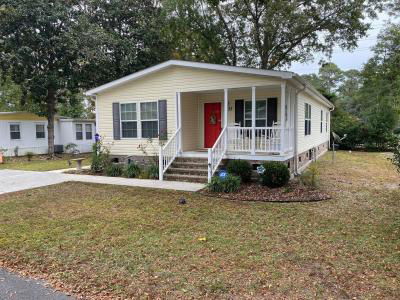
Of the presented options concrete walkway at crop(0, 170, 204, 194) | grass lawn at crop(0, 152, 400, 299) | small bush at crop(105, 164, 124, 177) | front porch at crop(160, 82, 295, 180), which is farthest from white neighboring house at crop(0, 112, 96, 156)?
grass lawn at crop(0, 152, 400, 299)

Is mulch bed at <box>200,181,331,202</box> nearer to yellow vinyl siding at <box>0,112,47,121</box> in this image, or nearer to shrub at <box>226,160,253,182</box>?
shrub at <box>226,160,253,182</box>

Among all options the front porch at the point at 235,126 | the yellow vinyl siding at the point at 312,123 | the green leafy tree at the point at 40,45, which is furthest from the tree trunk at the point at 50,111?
the yellow vinyl siding at the point at 312,123

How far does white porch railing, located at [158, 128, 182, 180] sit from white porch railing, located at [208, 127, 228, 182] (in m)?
1.71

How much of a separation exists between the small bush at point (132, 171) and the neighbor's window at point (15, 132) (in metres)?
12.9

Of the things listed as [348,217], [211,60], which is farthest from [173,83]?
[211,60]

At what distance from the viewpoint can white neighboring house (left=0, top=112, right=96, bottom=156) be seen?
63.1 feet

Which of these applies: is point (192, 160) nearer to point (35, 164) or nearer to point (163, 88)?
point (163, 88)

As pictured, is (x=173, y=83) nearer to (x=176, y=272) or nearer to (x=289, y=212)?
(x=289, y=212)

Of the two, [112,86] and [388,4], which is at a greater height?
[388,4]

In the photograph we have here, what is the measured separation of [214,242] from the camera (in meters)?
4.56

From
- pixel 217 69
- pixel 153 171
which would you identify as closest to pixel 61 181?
pixel 153 171

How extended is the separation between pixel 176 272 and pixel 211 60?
18.4 metres

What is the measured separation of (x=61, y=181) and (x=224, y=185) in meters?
5.73

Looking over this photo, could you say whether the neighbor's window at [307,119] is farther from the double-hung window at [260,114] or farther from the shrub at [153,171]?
the shrub at [153,171]
